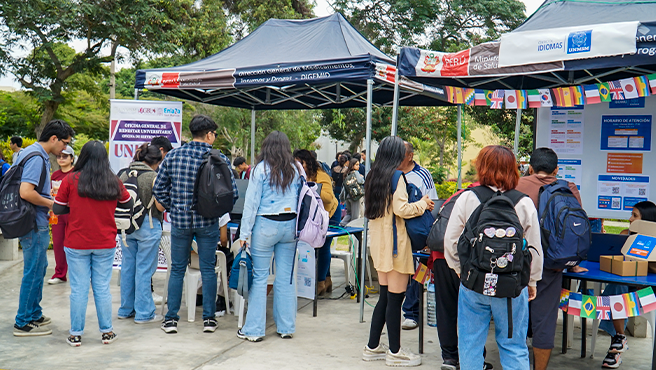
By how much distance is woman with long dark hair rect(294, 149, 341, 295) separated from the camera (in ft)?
19.2

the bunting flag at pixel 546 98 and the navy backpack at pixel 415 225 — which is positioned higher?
the bunting flag at pixel 546 98

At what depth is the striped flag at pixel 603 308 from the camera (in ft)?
13.4

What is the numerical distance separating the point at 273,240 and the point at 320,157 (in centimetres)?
4049

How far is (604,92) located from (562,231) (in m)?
2.19

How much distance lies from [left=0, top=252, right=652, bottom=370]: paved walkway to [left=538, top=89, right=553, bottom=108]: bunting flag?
2245 mm

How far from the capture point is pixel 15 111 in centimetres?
2067

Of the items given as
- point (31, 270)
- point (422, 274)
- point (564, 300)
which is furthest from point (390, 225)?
point (31, 270)

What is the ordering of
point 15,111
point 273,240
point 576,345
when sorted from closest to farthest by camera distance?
1. point 273,240
2. point 576,345
3. point 15,111

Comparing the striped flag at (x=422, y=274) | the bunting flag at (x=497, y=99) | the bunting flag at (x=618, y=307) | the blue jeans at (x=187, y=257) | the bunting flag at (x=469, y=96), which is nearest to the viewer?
the bunting flag at (x=618, y=307)

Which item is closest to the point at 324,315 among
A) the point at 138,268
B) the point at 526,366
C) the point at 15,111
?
the point at 138,268

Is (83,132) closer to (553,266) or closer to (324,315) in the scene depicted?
(324,315)

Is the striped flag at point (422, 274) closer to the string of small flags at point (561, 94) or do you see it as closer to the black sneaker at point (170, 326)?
the black sneaker at point (170, 326)

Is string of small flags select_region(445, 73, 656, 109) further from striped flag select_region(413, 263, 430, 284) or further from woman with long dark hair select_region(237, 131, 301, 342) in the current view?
woman with long dark hair select_region(237, 131, 301, 342)

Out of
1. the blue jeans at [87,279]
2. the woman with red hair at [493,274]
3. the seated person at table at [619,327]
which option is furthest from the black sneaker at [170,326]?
the seated person at table at [619,327]
